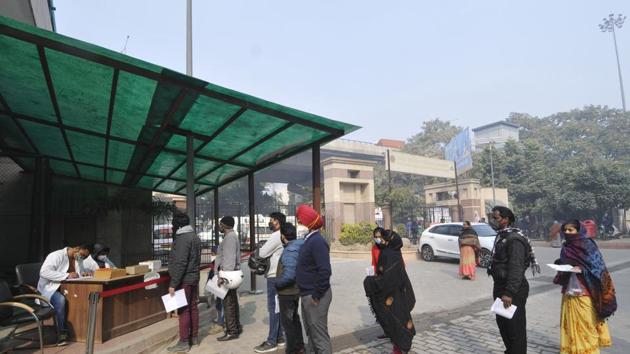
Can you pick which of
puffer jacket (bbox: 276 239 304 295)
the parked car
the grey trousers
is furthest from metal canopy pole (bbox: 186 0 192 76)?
→ the parked car

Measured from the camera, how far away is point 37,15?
28.8 ft

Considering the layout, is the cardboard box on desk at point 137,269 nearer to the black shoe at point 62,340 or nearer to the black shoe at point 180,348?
the black shoe at point 62,340

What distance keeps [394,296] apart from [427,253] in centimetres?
1101

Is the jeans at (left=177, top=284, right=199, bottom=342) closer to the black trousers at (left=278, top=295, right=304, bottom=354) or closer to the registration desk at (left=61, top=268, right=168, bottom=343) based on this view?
the registration desk at (left=61, top=268, right=168, bottom=343)

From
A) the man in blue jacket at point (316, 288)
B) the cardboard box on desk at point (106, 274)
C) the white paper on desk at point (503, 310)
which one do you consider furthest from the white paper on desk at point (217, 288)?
the white paper on desk at point (503, 310)

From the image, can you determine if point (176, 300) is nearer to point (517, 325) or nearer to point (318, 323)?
point (318, 323)

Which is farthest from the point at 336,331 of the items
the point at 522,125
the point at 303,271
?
the point at 522,125

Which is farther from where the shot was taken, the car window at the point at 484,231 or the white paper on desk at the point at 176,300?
the car window at the point at 484,231

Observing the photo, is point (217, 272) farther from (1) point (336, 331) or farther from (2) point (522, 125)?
(2) point (522, 125)

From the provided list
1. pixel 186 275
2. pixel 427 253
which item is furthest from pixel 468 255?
pixel 186 275

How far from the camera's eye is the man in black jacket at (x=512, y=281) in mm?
3758

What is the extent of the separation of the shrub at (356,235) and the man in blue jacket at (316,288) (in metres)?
14.6

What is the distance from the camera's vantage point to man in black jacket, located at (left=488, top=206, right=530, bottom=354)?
376cm

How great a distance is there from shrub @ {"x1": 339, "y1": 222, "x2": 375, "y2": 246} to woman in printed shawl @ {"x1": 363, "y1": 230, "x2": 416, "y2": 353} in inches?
543
